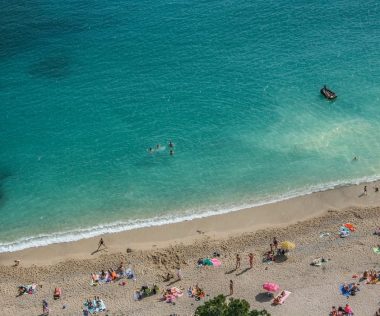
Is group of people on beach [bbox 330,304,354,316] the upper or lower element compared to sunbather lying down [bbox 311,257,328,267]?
lower

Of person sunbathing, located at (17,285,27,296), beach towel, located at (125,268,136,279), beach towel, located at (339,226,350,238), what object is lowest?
person sunbathing, located at (17,285,27,296)

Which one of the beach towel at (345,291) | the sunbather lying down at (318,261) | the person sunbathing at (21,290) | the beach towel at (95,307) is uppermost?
the person sunbathing at (21,290)

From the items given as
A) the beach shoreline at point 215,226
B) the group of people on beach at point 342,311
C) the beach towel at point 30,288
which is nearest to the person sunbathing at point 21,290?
the beach towel at point 30,288

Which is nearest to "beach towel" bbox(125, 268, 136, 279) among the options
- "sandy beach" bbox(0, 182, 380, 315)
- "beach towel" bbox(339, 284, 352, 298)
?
"sandy beach" bbox(0, 182, 380, 315)

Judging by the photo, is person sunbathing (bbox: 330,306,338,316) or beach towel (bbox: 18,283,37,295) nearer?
person sunbathing (bbox: 330,306,338,316)

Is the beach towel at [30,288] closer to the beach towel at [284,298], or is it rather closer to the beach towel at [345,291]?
the beach towel at [284,298]

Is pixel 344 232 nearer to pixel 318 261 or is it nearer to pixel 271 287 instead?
pixel 318 261

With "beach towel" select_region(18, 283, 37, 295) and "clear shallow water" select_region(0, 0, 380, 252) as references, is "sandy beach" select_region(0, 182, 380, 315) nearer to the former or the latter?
"beach towel" select_region(18, 283, 37, 295)
